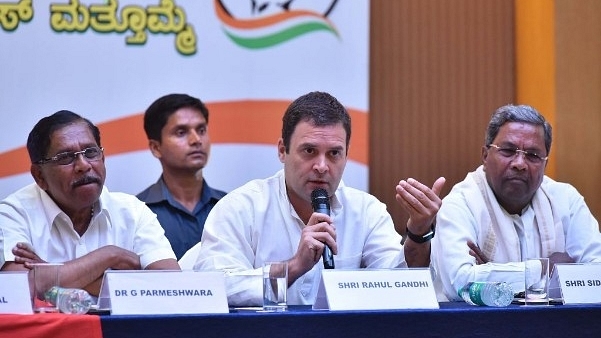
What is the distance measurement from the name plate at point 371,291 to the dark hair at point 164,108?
2.23 meters

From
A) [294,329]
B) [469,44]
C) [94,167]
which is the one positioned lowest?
[294,329]

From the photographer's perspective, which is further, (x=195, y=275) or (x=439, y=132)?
(x=439, y=132)

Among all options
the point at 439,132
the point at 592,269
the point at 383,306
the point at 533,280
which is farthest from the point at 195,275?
the point at 439,132

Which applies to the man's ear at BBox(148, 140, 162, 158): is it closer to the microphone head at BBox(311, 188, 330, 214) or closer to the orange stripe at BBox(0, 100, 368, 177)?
the orange stripe at BBox(0, 100, 368, 177)

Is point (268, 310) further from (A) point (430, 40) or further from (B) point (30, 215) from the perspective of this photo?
(A) point (430, 40)

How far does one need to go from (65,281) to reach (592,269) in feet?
4.25

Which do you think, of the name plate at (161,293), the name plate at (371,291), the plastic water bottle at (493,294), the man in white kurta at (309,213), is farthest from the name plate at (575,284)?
the name plate at (161,293)

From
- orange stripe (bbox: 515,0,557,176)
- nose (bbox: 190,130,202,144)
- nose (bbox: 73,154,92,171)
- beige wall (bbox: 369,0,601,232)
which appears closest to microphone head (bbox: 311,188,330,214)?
nose (bbox: 73,154,92,171)

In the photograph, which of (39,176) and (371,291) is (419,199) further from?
(39,176)

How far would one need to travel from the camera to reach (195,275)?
2.13 m

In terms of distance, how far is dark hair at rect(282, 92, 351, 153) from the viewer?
297 centimetres

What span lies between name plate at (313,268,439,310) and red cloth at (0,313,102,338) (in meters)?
0.51

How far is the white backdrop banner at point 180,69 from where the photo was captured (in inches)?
165

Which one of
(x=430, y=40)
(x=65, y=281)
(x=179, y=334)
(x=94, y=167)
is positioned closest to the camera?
(x=179, y=334)
